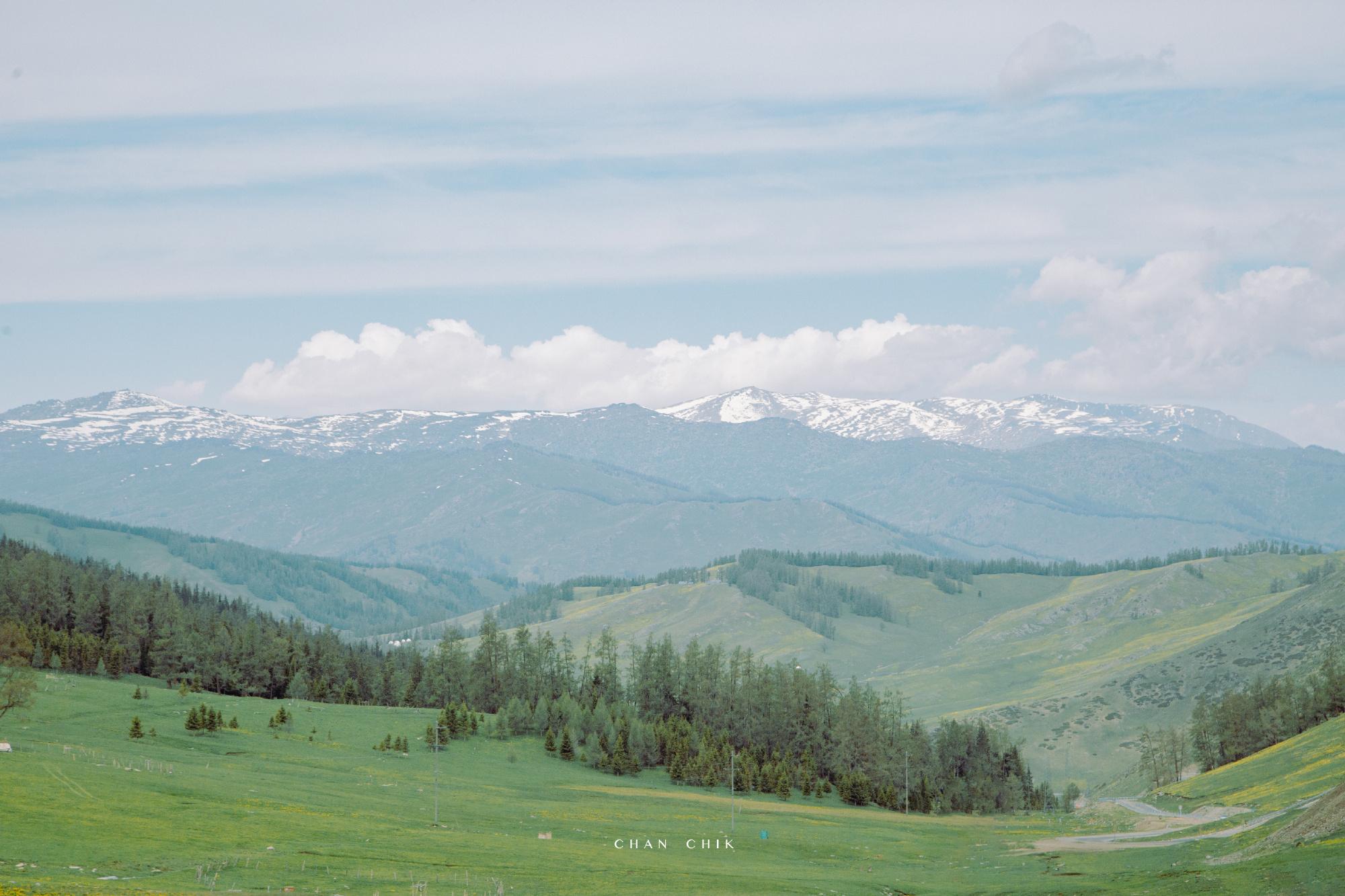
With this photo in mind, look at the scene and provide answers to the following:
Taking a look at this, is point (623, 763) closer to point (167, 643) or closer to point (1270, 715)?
point (167, 643)

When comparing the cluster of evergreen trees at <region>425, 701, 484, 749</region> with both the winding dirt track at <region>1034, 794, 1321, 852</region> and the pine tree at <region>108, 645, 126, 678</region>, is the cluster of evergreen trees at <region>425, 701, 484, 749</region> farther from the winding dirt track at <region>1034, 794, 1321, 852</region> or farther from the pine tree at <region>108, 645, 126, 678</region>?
the winding dirt track at <region>1034, 794, 1321, 852</region>

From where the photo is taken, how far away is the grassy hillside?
116m

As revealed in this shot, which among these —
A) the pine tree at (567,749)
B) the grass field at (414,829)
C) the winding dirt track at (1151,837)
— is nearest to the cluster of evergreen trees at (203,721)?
the grass field at (414,829)

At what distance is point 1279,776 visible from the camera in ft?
447

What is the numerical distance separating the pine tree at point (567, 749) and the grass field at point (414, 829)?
799 centimetres

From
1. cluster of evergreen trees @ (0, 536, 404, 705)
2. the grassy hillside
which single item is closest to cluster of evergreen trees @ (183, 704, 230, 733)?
cluster of evergreen trees @ (0, 536, 404, 705)

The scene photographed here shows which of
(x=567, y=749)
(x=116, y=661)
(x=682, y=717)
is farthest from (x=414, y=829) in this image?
(x=116, y=661)

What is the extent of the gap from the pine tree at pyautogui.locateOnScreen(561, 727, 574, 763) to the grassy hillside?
7999 centimetres

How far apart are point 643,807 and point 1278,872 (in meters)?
82.8

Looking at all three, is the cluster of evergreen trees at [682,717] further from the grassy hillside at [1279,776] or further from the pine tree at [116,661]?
the grassy hillside at [1279,776]

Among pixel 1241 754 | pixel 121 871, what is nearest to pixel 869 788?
pixel 1241 754

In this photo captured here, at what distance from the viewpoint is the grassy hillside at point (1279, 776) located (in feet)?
380

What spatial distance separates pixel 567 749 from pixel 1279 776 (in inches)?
3572

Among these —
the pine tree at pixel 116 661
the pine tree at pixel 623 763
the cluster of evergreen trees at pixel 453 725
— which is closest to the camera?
the cluster of evergreen trees at pixel 453 725
